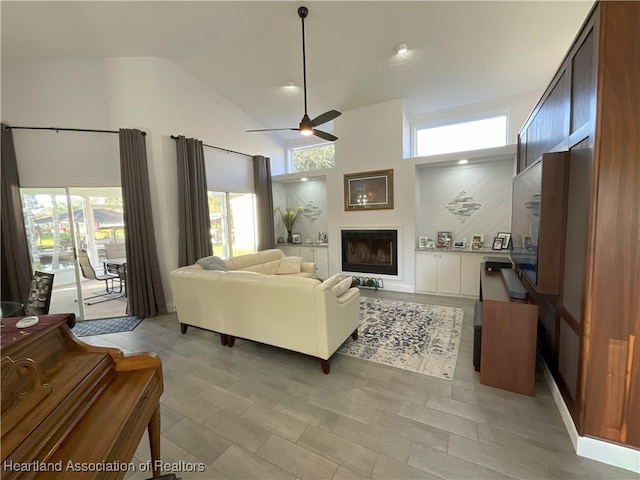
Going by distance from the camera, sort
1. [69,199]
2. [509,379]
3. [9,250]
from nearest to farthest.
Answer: [509,379] < [9,250] < [69,199]

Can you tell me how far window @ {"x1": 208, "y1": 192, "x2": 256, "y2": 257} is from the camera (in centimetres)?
532

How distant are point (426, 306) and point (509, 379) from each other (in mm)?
2008

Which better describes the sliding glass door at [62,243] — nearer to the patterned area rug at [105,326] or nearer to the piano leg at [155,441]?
the patterned area rug at [105,326]

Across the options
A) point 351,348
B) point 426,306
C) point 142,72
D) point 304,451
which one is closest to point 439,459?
point 304,451

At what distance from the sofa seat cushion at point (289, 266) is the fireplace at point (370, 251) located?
3.79ft

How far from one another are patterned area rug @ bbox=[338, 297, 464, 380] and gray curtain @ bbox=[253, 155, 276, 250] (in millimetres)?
2921

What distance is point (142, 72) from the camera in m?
4.04

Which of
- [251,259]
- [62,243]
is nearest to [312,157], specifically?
[251,259]

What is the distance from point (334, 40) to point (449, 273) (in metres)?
4.01

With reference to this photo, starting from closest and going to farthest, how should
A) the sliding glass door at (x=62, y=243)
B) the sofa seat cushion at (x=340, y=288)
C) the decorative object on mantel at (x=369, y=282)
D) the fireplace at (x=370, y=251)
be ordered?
the sofa seat cushion at (x=340, y=288) < the sliding glass door at (x=62, y=243) < the fireplace at (x=370, y=251) < the decorative object on mantel at (x=369, y=282)

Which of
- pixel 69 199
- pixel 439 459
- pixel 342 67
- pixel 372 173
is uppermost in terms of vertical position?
pixel 342 67

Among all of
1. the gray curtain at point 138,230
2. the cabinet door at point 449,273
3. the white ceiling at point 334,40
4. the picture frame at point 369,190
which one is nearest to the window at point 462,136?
the white ceiling at point 334,40

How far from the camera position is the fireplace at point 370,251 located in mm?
5145

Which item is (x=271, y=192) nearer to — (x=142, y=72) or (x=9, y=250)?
(x=142, y=72)
